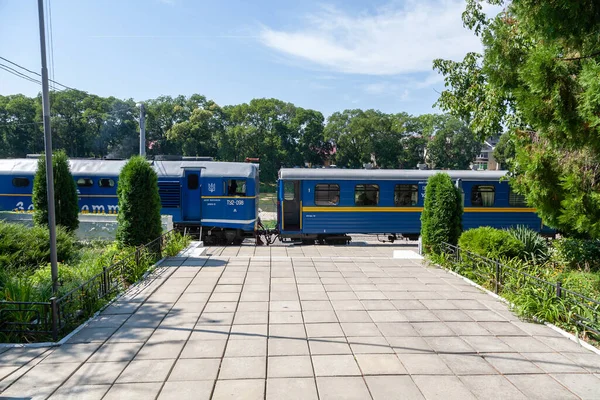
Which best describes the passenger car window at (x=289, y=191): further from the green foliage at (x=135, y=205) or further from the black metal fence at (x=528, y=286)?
the black metal fence at (x=528, y=286)

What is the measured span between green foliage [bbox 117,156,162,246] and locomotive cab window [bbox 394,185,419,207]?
963 cm

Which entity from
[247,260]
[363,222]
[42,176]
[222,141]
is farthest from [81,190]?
[222,141]

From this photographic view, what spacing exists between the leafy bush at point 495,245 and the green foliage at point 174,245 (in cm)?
766

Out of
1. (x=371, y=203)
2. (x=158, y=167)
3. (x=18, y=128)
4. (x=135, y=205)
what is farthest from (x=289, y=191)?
(x=18, y=128)

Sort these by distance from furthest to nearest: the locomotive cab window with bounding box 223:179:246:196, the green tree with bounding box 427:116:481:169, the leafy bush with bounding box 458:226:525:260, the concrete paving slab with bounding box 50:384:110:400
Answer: the green tree with bounding box 427:116:481:169 < the locomotive cab window with bounding box 223:179:246:196 < the leafy bush with bounding box 458:226:525:260 < the concrete paving slab with bounding box 50:384:110:400

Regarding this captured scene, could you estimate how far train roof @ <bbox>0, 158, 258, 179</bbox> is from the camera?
15414mm

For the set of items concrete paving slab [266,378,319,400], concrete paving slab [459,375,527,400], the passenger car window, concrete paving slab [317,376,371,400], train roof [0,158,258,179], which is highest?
train roof [0,158,258,179]

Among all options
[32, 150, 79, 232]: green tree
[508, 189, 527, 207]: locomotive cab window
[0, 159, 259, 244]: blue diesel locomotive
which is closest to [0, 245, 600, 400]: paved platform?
[32, 150, 79, 232]: green tree

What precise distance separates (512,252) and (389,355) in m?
5.38

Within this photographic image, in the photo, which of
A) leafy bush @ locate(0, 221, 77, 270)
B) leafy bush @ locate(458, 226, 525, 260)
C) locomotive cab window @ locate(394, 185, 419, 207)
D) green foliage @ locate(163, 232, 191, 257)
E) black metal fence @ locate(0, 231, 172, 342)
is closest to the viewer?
black metal fence @ locate(0, 231, 172, 342)

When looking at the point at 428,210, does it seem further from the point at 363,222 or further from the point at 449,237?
the point at 363,222

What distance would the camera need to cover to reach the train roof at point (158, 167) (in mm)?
15414

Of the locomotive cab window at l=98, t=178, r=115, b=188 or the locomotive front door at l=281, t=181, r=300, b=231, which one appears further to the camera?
the locomotive cab window at l=98, t=178, r=115, b=188

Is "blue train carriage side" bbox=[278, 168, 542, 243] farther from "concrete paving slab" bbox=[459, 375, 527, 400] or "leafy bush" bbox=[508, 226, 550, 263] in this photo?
"concrete paving slab" bbox=[459, 375, 527, 400]
